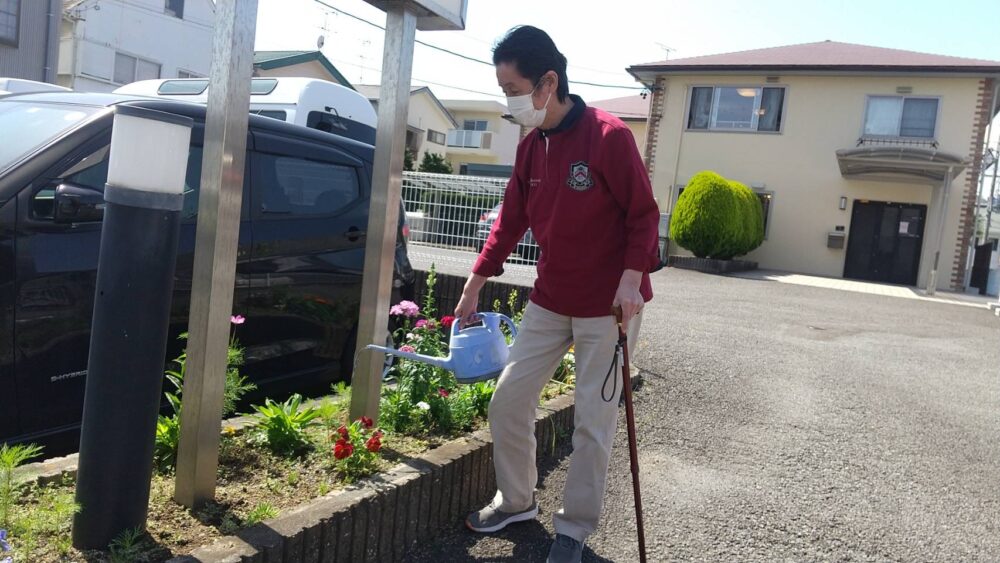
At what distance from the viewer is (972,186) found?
19.6m

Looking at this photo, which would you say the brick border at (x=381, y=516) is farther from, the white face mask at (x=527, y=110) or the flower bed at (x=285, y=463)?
the white face mask at (x=527, y=110)

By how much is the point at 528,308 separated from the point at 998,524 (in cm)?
245

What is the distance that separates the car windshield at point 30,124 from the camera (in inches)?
125

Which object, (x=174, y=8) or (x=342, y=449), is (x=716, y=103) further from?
(x=342, y=449)

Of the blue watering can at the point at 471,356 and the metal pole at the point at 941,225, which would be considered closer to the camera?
the blue watering can at the point at 471,356

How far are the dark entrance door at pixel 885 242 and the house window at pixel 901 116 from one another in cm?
187

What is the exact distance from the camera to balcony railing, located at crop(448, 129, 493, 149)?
4225cm

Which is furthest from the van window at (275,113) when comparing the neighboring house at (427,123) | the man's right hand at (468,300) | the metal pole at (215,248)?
the neighboring house at (427,123)

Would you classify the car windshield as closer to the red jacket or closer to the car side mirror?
the car side mirror

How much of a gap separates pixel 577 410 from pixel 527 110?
3.55 feet

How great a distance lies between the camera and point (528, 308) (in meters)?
3.02

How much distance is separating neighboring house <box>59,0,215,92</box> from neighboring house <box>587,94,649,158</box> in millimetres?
14497

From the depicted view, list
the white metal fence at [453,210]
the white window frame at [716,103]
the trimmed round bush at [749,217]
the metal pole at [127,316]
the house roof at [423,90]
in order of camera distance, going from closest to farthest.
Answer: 1. the metal pole at [127,316]
2. the white metal fence at [453,210]
3. the trimmed round bush at [749,217]
4. the white window frame at [716,103]
5. the house roof at [423,90]

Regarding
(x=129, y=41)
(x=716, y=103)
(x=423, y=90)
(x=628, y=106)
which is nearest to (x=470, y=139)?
(x=423, y=90)
